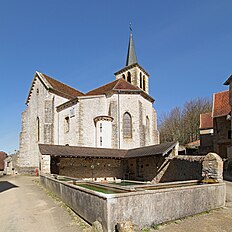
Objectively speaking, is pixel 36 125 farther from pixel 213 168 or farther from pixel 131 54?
pixel 213 168

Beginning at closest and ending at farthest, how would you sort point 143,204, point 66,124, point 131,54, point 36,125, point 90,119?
point 143,204 → point 90,119 → point 66,124 → point 36,125 → point 131,54

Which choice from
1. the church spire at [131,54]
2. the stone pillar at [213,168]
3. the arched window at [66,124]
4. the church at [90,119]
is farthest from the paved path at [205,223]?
the church spire at [131,54]

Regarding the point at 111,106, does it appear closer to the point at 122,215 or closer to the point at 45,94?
the point at 45,94

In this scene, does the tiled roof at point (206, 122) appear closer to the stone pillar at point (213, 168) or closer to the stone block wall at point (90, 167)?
the stone block wall at point (90, 167)

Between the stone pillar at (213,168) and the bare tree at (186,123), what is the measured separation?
1384 inches

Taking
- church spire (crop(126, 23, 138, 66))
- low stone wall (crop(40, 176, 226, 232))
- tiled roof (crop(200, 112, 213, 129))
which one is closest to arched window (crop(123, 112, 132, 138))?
church spire (crop(126, 23, 138, 66))

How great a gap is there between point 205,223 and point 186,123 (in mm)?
40264

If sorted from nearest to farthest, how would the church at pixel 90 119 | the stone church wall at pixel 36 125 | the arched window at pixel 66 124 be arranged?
the church at pixel 90 119 < the arched window at pixel 66 124 < the stone church wall at pixel 36 125

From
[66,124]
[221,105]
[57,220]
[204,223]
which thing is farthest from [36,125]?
[204,223]

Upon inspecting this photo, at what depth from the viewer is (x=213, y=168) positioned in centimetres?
883

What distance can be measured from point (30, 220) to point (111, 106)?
1870cm

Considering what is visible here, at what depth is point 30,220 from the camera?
6.59 m

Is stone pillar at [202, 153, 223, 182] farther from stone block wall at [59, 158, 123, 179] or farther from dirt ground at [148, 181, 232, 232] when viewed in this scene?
stone block wall at [59, 158, 123, 179]

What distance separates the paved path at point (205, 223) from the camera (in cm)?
574
